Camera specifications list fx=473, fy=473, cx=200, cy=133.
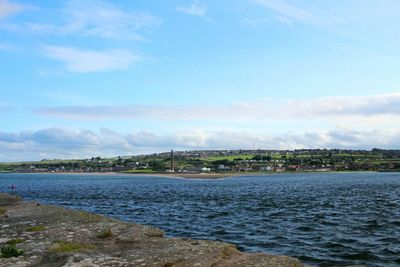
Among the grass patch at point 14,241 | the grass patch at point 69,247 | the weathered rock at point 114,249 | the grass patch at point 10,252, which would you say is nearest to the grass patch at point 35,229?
the weathered rock at point 114,249

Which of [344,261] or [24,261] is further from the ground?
[24,261]

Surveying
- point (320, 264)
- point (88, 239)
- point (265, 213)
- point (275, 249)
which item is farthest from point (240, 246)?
point (265, 213)

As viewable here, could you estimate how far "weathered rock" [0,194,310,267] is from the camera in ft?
46.2

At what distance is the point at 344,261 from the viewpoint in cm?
2158

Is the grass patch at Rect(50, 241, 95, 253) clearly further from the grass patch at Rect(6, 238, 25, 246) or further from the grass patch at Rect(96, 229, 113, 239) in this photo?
the grass patch at Rect(6, 238, 25, 246)

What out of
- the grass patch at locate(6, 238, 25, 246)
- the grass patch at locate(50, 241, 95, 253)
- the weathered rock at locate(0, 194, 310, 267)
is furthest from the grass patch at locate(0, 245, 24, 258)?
the grass patch at locate(6, 238, 25, 246)

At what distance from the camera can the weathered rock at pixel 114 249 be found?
554 inches

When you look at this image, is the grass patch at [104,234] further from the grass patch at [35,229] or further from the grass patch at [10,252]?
the grass patch at [10,252]

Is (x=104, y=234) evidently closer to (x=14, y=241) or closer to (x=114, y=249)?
(x=114, y=249)

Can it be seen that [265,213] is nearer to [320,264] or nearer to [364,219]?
[364,219]

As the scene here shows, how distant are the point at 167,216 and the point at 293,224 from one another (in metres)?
12.8

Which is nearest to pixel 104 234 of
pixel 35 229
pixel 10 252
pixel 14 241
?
pixel 14 241

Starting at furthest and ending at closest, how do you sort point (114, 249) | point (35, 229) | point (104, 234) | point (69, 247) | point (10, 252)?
point (35, 229), point (104, 234), point (114, 249), point (69, 247), point (10, 252)

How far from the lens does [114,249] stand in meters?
16.5
